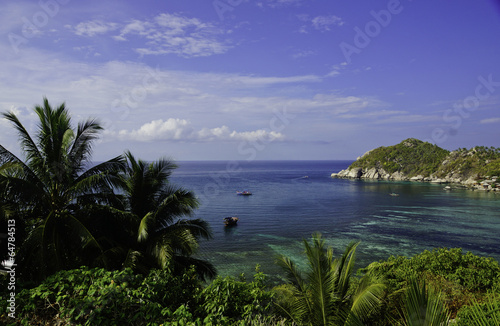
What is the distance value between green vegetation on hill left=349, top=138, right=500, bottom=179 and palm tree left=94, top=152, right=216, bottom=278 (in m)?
98.9

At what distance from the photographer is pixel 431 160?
372ft

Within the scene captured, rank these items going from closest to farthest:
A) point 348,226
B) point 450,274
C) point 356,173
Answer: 1. point 450,274
2. point 348,226
3. point 356,173

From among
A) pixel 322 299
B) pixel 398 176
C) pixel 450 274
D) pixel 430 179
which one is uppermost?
pixel 398 176

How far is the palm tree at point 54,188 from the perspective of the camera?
7.70 m

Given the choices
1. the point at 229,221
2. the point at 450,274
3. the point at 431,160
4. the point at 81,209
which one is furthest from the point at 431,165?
the point at 81,209

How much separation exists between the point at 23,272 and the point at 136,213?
135 inches

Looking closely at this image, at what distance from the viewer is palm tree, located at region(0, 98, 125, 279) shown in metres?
7.70

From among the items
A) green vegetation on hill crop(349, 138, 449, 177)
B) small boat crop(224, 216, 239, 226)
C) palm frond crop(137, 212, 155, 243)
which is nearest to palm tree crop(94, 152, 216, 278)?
palm frond crop(137, 212, 155, 243)

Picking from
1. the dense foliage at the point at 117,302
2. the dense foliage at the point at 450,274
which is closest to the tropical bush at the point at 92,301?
the dense foliage at the point at 117,302

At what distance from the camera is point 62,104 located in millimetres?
9430

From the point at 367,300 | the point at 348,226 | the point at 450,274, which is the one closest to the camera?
the point at 367,300

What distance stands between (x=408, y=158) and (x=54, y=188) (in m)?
130

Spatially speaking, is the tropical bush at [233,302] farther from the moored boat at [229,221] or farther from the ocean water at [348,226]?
the moored boat at [229,221]

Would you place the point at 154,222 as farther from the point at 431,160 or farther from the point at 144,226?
the point at 431,160
